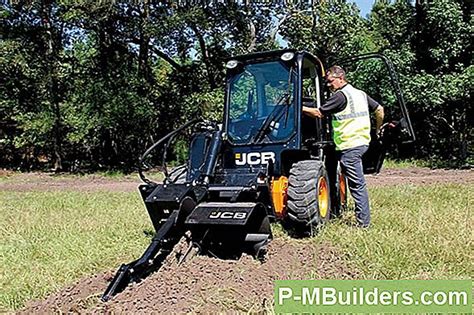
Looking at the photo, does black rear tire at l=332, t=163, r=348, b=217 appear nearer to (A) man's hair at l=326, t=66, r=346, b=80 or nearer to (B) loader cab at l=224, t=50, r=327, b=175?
(B) loader cab at l=224, t=50, r=327, b=175

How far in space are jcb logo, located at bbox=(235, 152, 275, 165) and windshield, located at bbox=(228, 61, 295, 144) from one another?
0.59 ft

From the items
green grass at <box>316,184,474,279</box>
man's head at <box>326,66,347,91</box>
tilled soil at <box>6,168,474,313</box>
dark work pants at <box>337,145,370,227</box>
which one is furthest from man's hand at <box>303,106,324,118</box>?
tilled soil at <box>6,168,474,313</box>

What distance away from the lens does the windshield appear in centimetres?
723

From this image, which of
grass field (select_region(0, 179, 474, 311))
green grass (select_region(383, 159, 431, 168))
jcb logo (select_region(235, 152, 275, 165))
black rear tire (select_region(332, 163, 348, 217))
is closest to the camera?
grass field (select_region(0, 179, 474, 311))

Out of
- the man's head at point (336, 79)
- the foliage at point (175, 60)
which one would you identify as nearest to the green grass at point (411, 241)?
the man's head at point (336, 79)

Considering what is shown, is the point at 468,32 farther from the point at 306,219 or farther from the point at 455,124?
the point at 306,219

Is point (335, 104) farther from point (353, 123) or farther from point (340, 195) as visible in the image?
point (340, 195)

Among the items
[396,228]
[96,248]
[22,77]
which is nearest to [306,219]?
[396,228]

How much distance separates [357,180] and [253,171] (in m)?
1.29

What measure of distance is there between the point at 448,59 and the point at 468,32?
1012mm

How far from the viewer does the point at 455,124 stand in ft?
71.2

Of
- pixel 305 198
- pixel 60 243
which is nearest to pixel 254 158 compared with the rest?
pixel 305 198

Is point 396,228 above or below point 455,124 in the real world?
below

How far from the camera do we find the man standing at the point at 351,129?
282 inches
